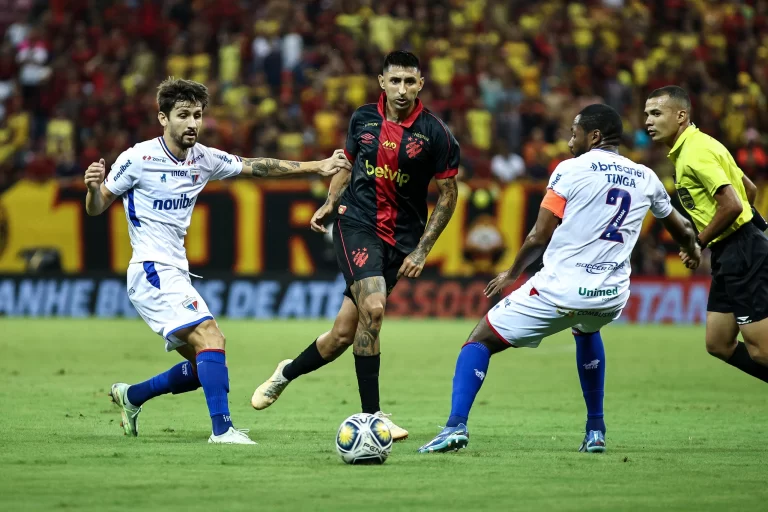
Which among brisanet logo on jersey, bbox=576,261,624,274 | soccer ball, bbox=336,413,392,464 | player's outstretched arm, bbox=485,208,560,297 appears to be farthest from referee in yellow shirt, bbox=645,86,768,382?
soccer ball, bbox=336,413,392,464

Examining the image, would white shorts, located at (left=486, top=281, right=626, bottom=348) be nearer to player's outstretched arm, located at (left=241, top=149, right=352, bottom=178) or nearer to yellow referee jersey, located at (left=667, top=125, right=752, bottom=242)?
yellow referee jersey, located at (left=667, top=125, right=752, bottom=242)

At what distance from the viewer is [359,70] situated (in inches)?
932

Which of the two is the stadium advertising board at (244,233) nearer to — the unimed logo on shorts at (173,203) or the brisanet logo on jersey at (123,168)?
the unimed logo on shorts at (173,203)

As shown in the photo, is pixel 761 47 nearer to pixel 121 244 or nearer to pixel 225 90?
pixel 225 90

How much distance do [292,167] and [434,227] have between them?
1233mm

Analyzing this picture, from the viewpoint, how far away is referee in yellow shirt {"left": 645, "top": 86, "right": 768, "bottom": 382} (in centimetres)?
812

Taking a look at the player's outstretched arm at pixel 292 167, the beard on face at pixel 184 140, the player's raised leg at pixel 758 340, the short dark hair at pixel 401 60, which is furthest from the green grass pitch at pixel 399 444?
the short dark hair at pixel 401 60

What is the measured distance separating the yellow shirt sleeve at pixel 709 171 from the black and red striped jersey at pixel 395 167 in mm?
1688

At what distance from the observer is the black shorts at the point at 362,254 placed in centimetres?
834

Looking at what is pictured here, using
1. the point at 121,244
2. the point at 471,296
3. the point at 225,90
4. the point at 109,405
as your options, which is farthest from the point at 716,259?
the point at 225,90

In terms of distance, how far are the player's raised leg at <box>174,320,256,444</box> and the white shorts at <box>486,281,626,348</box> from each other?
180 centimetres

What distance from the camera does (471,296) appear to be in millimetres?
20562

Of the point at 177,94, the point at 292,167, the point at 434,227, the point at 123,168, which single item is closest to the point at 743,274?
the point at 434,227

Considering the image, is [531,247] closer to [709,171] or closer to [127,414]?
[709,171]
